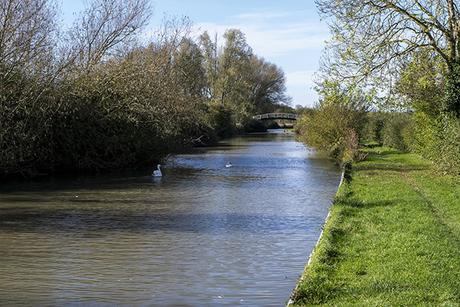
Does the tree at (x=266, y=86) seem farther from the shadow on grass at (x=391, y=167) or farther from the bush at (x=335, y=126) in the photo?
the shadow on grass at (x=391, y=167)

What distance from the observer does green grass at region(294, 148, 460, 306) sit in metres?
6.63

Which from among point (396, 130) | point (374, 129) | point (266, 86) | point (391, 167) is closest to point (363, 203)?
point (391, 167)

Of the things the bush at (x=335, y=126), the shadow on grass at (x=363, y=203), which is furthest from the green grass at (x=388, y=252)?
the bush at (x=335, y=126)

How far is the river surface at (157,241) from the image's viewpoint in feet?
26.6

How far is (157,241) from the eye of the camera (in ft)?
37.9

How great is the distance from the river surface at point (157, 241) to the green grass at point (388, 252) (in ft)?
2.24

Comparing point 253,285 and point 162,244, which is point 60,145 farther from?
point 253,285

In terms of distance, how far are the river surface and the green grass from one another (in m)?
0.68

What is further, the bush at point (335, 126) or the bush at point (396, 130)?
the bush at point (396, 130)

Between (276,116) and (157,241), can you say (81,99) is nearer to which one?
(157,241)

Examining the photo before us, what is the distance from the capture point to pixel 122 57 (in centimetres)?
2947

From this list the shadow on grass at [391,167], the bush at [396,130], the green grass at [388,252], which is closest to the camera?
the green grass at [388,252]

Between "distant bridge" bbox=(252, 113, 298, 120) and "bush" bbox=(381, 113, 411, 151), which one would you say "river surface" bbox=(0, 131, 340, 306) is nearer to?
"bush" bbox=(381, 113, 411, 151)

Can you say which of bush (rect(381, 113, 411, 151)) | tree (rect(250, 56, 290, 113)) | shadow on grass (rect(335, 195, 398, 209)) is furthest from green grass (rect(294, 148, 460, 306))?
tree (rect(250, 56, 290, 113))
